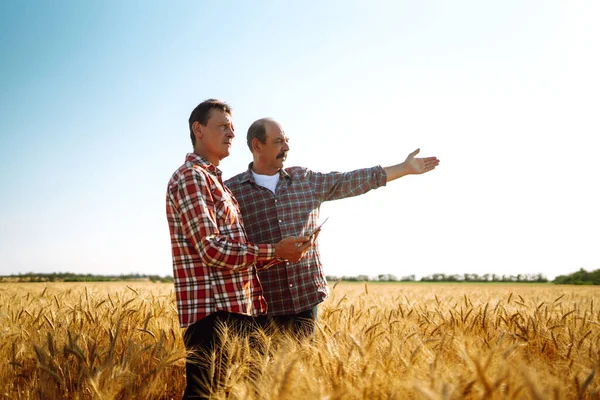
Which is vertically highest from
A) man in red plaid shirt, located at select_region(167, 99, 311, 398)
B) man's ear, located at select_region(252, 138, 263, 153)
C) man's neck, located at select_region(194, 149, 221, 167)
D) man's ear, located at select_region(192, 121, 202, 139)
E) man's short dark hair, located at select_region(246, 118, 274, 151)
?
man's short dark hair, located at select_region(246, 118, 274, 151)

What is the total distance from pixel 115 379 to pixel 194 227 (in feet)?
2.64

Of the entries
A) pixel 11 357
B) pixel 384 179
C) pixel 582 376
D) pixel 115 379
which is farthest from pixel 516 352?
pixel 11 357

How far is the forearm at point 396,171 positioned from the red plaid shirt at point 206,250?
161 centimetres

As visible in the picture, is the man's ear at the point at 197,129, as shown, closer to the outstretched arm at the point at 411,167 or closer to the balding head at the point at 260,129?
the balding head at the point at 260,129

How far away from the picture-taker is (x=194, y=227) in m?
2.31

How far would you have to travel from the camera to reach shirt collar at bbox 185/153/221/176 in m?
2.60

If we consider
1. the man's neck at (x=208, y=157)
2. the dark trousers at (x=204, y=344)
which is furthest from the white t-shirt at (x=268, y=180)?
the dark trousers at (x=204, y=344)

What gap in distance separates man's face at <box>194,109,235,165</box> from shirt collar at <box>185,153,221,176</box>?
77 mm

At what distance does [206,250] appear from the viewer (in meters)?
2.23

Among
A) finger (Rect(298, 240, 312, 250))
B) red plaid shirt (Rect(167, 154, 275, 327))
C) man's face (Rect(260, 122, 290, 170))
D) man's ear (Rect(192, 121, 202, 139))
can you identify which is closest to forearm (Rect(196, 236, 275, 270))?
red plaid shirt (Rect(167, 154, 275, 327))

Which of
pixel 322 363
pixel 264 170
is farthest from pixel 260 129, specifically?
pixel 322 363

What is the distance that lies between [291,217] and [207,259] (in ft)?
3.71

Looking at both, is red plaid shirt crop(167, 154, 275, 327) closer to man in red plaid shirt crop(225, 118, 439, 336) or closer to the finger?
the finger

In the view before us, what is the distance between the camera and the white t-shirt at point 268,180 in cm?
347
